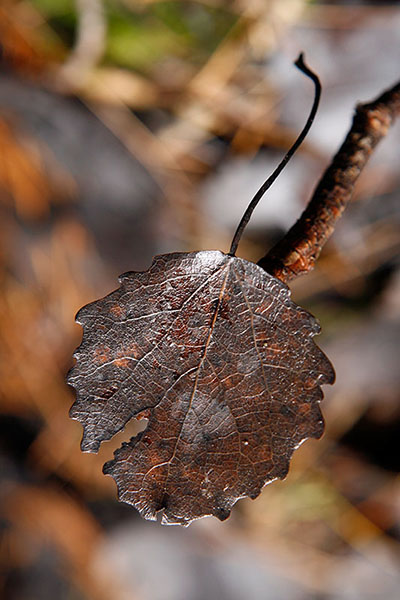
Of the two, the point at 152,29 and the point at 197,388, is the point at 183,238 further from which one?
the point at 197,388

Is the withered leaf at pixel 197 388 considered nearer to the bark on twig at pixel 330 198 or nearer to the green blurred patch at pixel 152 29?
the bark on twig at pixel 330 198

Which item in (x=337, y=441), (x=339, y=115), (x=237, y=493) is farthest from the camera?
(x=337, y=441)

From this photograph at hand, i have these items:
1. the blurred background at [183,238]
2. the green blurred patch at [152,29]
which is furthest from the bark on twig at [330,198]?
the green blurred patch at [152,29]

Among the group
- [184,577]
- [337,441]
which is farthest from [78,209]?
[184,577]

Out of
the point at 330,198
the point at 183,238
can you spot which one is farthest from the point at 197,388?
the point at 183,238

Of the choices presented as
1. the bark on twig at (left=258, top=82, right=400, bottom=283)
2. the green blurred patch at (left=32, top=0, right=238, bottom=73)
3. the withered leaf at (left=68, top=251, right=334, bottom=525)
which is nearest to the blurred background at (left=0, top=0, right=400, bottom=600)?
the green blurred patch at (left=32, top=0, right=238, bottom=73)

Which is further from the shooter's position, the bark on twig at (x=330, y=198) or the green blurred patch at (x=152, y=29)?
the green blurred patch at (x=152, y=29)

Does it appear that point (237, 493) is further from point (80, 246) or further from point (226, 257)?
point (80, 246)

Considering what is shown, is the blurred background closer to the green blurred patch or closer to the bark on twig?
the green blurred patch
